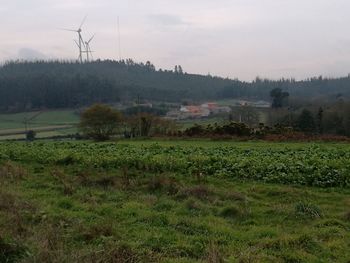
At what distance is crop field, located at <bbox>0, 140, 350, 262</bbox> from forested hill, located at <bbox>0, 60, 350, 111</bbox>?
3775 inches

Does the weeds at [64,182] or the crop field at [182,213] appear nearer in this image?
the crop field at [182,213]

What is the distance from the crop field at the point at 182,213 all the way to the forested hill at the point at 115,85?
95.9 meters

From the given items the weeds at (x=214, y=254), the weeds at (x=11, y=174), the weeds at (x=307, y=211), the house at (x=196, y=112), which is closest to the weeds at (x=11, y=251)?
the weeds at (x=214, y=254)

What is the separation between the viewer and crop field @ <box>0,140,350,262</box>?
7.59m

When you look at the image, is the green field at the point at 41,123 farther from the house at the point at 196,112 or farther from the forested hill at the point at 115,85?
the house at the point at 196,112

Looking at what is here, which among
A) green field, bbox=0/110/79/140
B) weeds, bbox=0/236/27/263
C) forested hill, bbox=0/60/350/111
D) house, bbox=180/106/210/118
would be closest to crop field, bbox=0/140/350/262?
weeds, bbox=0/236/27/263

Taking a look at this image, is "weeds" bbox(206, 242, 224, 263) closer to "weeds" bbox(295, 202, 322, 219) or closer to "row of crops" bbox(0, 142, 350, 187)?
"weeds" bbox(295, 202, 322, 219)

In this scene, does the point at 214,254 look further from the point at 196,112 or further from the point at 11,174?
the point at 196,112

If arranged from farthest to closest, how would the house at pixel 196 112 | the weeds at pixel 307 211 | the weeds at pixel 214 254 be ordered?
the house at pixel 196 112
the weeds at pixel 307 211
the weeds at pixel 214 254

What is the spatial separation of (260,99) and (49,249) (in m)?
129

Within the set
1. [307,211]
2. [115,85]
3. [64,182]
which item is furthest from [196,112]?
[307,211]

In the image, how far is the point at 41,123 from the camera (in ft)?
300

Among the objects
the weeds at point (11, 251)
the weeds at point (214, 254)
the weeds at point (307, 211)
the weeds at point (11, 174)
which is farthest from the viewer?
the weeds at point (11, 174)

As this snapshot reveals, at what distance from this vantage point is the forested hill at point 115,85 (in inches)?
4316
